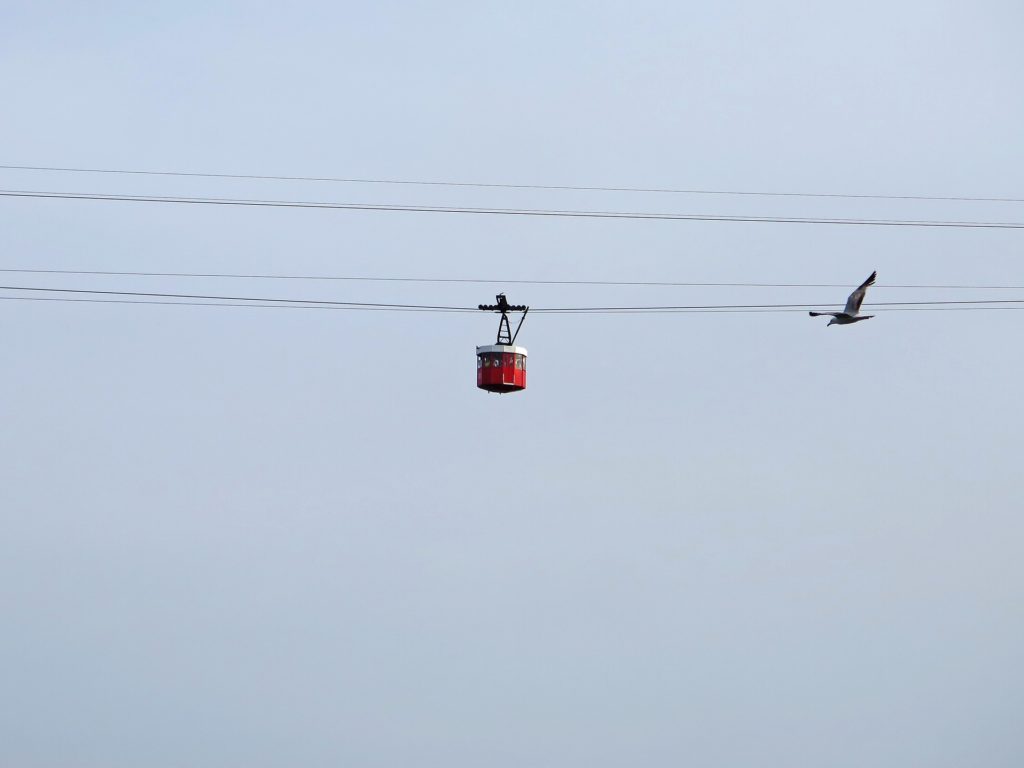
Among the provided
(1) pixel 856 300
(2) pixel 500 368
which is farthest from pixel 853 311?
(2) pixel 500 368

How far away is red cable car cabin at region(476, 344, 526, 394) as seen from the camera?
142 ft

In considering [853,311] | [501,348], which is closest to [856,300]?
[853,311]

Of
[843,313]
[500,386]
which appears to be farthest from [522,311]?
[843,313]

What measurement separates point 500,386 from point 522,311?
3.04 m

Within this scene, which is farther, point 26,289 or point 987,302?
point 987,302

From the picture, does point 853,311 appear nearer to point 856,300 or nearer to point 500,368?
point 856,300

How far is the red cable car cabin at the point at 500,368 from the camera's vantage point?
43.3 meters

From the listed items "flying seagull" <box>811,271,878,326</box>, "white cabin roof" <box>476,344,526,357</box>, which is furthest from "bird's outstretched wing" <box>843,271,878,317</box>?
"white cabin roof" <box>476,344,526,357</box>

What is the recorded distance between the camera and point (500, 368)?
43.3 meters

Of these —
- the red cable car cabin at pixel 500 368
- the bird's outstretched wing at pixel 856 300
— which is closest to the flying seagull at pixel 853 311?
the bird's outstretched wing at pixel 856 300

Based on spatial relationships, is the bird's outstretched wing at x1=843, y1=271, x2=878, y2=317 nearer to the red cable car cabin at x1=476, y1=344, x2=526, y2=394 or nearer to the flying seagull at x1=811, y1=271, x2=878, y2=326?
the flying seagull at x1=811, y1=271, x2=878, y2=326

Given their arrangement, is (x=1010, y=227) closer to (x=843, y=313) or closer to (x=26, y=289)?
(x=843, y=313)

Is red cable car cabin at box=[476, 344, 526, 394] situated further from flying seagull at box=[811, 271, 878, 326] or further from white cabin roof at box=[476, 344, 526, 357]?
flying seagull at box=[811, 271, 878, 326]

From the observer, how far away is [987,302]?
4256 cm
